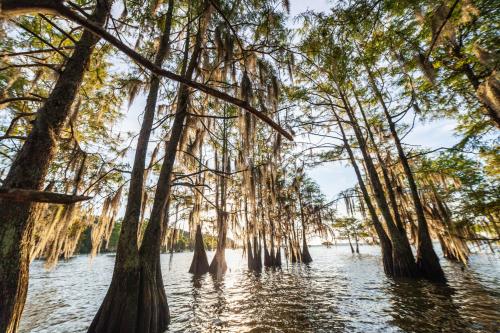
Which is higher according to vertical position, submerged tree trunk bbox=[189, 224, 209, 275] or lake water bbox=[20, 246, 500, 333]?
submerged tree trunk bbox=[189, 224, 209, 275]

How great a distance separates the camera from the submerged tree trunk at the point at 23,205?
2.33 meters

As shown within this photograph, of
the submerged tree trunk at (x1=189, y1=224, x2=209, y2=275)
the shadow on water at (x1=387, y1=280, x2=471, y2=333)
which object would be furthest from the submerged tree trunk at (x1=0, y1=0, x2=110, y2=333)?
the submerged tree trunk at (x1=189, y1=224, x2=209, y2=275)

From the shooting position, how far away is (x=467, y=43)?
6.99 metres

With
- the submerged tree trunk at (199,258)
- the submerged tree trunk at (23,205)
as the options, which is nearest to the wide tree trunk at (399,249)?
the submerged tree trunk at (23,205)

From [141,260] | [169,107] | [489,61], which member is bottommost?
[141,260]

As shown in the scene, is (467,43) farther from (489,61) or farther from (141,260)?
(141,260)

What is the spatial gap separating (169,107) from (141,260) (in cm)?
504

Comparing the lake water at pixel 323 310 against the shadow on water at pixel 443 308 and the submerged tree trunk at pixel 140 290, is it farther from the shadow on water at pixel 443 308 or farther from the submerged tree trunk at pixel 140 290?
the submerged tree trunk at pixel 140 290

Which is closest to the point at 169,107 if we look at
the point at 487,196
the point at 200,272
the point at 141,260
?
the point at 141,260

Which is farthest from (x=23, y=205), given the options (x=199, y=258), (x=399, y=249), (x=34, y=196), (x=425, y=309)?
(x=199, y=258)

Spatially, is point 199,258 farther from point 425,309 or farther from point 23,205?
point 23,205

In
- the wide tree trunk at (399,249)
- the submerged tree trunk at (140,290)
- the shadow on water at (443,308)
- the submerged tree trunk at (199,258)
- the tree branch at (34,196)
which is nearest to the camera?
the tree branch at (34,196)

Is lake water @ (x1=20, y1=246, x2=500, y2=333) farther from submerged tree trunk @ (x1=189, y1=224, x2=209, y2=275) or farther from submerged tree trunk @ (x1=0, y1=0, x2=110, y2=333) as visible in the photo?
submerged tree trunk @ (x1=189, y1=224, x2=209, y2=275)

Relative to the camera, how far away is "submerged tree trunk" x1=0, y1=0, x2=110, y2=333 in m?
2.33
